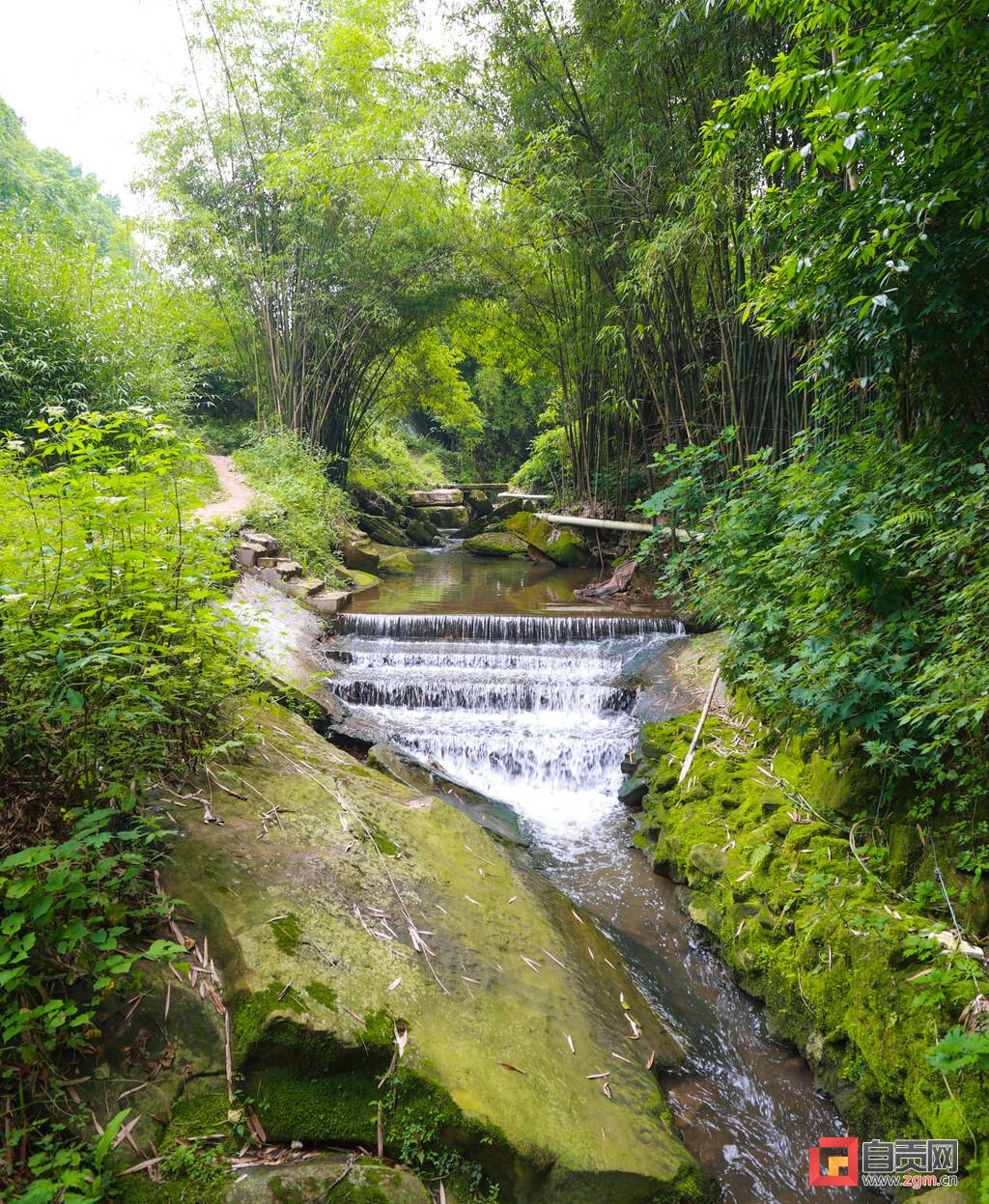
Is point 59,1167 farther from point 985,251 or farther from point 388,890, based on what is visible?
point 985,251

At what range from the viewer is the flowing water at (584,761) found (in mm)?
2283

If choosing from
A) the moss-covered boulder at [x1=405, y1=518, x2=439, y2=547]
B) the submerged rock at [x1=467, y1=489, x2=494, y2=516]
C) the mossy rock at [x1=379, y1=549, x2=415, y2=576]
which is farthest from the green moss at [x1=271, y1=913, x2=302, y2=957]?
the submerged rock at [x1=467, y1=489, x2=494, y2=516]

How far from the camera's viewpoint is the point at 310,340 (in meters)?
11.1

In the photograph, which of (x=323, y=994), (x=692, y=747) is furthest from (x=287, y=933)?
(x=692, y=747)

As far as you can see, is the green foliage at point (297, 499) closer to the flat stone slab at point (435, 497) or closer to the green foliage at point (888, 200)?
the flat stone slab at point (435, 497)

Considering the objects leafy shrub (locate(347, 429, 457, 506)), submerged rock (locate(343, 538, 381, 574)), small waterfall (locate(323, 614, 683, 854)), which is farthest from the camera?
leafy shrub (locate(347, 429, 457, 506))

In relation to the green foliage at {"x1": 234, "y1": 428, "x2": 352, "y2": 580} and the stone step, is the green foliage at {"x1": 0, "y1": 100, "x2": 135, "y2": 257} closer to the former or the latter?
the green foliage at {"x1": 234, "y1": 428, "x2": 352, "y2": 580}

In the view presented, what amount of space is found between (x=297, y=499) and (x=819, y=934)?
27.5ft

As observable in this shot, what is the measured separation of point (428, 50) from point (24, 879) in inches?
384

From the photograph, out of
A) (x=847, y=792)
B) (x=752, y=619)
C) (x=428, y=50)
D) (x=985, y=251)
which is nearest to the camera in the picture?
(x=985, y=251)

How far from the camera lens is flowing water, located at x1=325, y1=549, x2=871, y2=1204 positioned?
228 centimetres

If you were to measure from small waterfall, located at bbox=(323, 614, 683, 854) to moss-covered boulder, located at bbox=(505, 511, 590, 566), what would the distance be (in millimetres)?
3393

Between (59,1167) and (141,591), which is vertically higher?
(141,591)

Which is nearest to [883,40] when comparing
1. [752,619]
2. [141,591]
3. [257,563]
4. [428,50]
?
[752,619]
